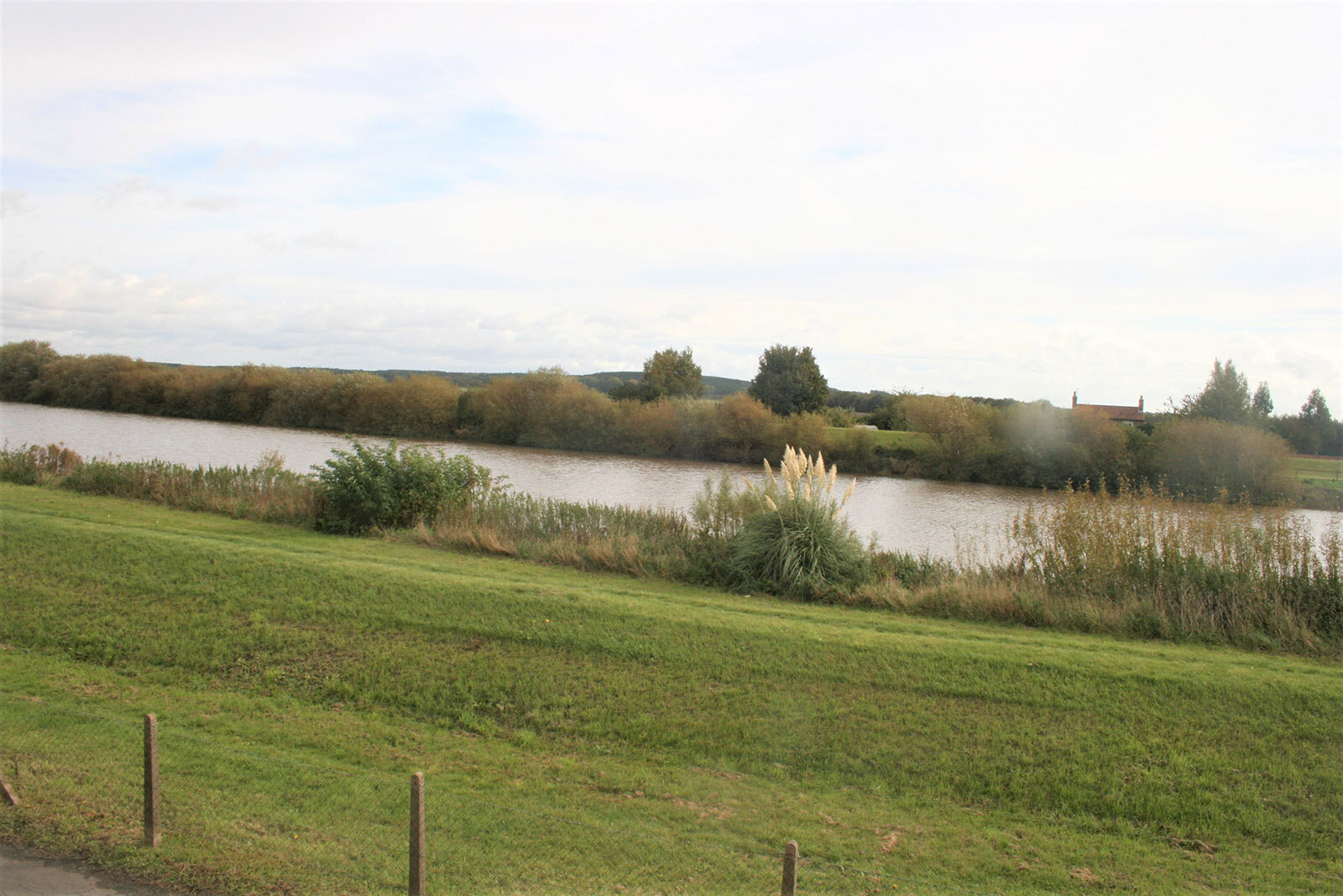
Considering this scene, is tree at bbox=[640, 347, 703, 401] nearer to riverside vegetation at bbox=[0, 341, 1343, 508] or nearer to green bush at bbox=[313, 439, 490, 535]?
riverside vegetation at bbox=[0, 341, 1343, 508]

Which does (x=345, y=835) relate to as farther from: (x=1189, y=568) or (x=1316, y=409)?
(x=1316, y=409)

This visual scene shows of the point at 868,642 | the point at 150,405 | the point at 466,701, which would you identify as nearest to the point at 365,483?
the point at 466,701

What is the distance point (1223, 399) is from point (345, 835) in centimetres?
3878

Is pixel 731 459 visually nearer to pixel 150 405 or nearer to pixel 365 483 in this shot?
pixel 365 483

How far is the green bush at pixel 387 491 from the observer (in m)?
14.9

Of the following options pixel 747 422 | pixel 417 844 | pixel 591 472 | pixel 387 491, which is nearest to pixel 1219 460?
pixel 747 422

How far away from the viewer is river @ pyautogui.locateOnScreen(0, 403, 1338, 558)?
2225 cm

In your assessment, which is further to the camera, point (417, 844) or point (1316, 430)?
point (1316, 430)

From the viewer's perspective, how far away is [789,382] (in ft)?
185

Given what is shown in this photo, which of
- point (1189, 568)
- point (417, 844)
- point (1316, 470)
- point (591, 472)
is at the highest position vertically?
point (1316, 470)

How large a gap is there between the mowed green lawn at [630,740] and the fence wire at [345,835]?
24mm

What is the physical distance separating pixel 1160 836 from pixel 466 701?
19.2 feet

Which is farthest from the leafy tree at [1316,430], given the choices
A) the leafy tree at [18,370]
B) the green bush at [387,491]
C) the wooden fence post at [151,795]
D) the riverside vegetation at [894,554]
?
the leafy tree at [18,370]

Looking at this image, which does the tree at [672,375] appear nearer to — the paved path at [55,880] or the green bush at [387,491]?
the green bush at [387,491]
